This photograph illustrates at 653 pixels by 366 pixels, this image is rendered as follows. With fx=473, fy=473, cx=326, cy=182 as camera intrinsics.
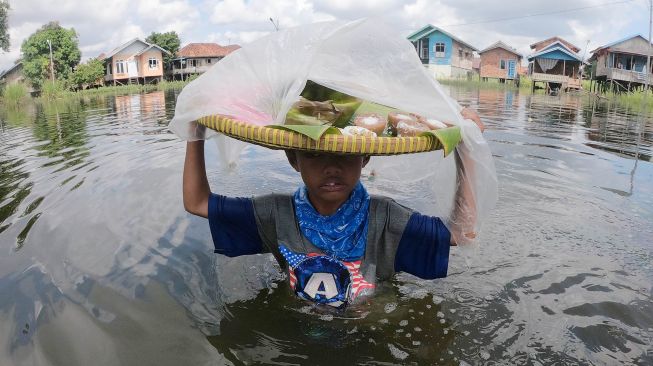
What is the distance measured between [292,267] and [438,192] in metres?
0.66

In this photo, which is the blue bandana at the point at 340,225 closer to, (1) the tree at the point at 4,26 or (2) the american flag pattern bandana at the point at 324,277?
(2) the american flag pattern bandana at the point at 324,277

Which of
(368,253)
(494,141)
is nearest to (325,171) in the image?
(368,253)

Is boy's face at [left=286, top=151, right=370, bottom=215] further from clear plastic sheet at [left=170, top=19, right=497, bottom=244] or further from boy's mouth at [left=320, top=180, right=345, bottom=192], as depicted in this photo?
clear plastic sheet at [left=170, top=19, right=497, bottom=244]

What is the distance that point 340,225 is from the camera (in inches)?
71.2

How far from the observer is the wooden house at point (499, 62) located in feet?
114

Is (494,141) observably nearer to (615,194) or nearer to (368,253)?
(615,194)

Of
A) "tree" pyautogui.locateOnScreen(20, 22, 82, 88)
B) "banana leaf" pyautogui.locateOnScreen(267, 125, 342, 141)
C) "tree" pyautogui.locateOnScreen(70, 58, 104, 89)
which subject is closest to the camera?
"banana leaf" pyautogui.locateOnScreen(267, 125, 342, 141)

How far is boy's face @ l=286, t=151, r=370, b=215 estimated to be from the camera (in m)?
1.61

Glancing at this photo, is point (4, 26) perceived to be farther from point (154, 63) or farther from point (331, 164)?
point (331, 164)

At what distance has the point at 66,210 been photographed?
3.40 m

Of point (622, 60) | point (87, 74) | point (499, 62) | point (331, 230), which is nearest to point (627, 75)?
point (622, 60)

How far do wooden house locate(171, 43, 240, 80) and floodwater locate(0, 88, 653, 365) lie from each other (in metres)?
38.6

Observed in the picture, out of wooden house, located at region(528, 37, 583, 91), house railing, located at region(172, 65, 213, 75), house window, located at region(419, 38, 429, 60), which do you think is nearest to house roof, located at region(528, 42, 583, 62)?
wooden house, located at region(528, 37, 583, 91)

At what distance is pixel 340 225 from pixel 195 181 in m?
0.58
